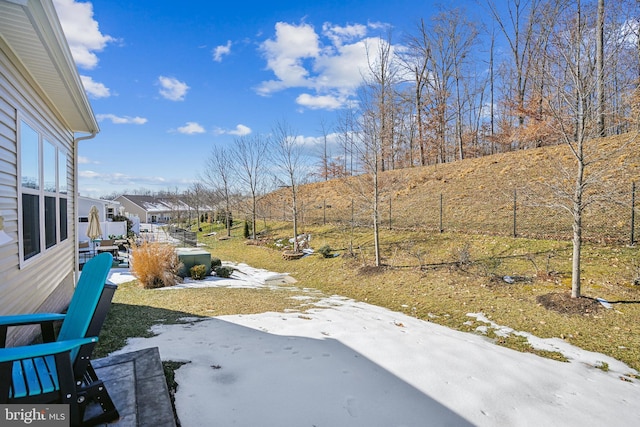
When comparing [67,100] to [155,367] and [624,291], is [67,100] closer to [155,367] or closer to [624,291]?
[155,367]

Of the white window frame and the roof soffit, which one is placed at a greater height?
the roof soffit

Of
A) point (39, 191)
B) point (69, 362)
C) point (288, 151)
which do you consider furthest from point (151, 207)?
point (69, 362)

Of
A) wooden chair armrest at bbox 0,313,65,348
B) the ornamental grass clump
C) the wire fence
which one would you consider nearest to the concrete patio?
wooden chair armrest at bbox 0,313,65,348

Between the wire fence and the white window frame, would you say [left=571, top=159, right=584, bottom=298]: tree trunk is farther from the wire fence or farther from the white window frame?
the white window frame

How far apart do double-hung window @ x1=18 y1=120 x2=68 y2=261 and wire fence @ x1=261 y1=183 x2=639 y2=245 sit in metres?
8.15

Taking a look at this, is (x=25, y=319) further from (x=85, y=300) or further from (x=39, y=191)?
(x=39, y=191)

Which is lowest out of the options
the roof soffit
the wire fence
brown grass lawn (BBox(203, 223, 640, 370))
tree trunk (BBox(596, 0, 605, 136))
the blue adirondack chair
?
brown grass lawn (BBox(203, 223, 640, 370))

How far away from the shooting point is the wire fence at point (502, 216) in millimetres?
8344

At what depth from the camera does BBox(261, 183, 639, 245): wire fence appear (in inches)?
328

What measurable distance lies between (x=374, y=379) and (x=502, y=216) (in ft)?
35.0

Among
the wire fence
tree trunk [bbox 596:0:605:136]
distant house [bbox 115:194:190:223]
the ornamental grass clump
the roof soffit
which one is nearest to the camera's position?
the roof soffit

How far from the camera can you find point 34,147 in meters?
4.04

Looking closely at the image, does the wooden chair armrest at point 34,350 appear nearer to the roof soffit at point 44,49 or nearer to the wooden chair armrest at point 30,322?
the wooden chair armrest at point 30,322

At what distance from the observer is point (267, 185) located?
70.5 ft
